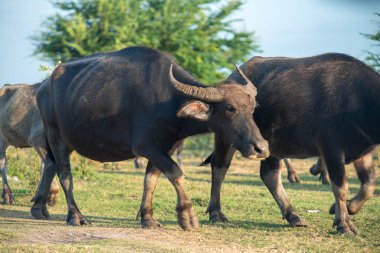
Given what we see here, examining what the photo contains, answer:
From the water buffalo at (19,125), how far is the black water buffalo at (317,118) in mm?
3743

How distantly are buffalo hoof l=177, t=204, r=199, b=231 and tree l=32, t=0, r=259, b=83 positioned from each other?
23.1 metres

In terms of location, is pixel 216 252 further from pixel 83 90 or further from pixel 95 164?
pixel 95 164

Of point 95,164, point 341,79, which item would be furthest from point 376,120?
point 95,164

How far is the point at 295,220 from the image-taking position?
33.2ft

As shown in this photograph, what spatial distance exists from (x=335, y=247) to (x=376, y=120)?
196 centimetres

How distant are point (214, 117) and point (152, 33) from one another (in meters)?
26.2

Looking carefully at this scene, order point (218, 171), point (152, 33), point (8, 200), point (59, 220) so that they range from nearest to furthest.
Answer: point (218, 171), point (59, 220), point (8, 200), point (152, 33)

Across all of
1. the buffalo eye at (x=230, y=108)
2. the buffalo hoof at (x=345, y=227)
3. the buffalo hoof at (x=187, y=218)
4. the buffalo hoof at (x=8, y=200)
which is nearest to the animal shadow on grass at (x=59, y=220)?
the buffalo hoof at (x=187, y=218)

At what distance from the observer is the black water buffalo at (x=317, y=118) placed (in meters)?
9.69

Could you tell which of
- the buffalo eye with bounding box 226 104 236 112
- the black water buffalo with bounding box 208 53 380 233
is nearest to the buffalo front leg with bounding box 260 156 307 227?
the black water buffalo with bounding box 208 53 380 233

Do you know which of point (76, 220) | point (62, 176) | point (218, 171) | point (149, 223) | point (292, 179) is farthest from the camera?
point (292, 179)

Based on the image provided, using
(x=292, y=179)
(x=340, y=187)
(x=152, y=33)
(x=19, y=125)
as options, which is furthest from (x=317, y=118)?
(x=152, y=33)

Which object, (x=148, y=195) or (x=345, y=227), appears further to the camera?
(x=148, y=195)

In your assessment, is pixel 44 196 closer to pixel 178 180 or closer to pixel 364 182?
pixel 178 180
